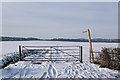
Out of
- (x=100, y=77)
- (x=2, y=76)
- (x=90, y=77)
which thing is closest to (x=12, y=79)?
(x=2, y=76)

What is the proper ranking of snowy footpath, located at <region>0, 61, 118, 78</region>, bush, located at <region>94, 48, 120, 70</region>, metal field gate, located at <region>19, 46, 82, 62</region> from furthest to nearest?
metal field gate, located at <region>19, 46, 82, 62</region>
bush, located at <region>94, 48, 120, 70</region>
snowy footpath, located at <region>0, 61, 118, 78</region>

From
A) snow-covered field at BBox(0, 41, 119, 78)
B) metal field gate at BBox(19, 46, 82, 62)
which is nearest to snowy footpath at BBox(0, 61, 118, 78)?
snow-covered field at BBox(0, 41, 119, 78)

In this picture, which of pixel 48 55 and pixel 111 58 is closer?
pixel 111 58

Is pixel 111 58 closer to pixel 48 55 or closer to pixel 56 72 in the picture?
pixel 56 72

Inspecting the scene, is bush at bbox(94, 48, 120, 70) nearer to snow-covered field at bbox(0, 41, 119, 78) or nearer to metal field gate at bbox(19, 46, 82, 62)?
snow-covered field at bbox(0, 41, 119, 78)

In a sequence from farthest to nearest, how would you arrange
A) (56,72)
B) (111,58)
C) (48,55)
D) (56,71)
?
(48,55) → (111,58) → (56,71) → (56,72)

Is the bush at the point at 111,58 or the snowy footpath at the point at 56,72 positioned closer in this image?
the snowy footpath at the point at 56,72

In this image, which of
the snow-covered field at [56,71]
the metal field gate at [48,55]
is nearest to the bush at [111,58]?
the snow-covered field at [56,71]

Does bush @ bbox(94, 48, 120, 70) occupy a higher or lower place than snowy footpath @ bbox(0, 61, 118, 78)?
higher

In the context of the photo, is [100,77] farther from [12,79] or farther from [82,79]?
[12,79]

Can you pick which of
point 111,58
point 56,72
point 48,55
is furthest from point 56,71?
point 48,55

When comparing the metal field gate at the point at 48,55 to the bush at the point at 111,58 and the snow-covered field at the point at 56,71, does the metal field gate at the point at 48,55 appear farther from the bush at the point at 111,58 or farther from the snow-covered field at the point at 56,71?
the bush at the point at 111,58

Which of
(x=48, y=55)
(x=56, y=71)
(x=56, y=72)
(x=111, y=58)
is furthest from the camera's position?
(x=48, y=55)

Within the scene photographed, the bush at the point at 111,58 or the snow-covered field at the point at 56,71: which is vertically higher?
the bush at the point at 111,58
